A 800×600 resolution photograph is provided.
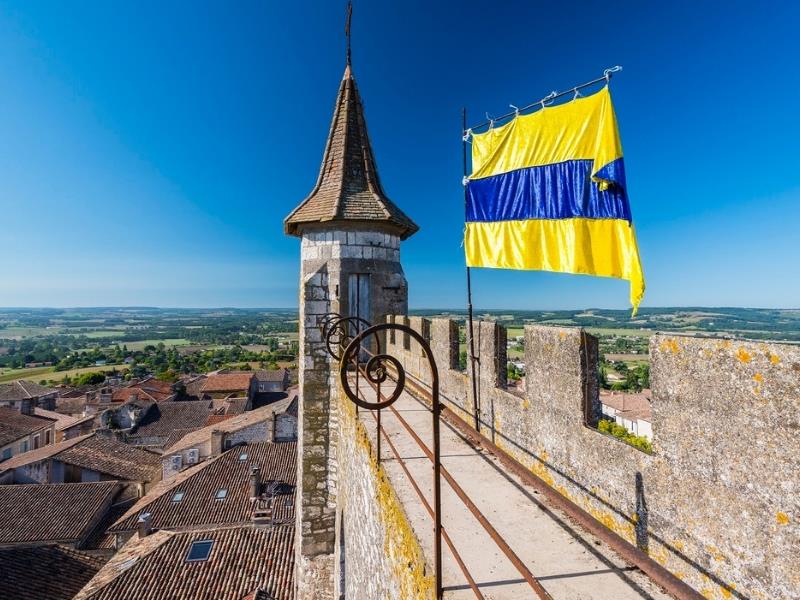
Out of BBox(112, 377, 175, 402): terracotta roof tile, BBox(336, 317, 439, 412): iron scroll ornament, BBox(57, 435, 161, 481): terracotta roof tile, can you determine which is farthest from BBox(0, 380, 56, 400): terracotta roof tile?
BBox(336, 317, 439, 412): iron scroll ornament

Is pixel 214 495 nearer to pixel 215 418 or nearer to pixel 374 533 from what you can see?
pixel 374 533

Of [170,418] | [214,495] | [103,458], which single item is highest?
[214,495]

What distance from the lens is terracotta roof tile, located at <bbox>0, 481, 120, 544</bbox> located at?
2048 cm

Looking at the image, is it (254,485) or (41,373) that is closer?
(254,485)

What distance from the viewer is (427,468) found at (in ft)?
12.9

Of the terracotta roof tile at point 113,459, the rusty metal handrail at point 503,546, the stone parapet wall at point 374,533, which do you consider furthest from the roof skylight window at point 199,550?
the terracotta roof tile at point 113,459

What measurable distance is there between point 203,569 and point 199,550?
1.22 m

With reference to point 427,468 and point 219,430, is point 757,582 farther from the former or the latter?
point 219,430

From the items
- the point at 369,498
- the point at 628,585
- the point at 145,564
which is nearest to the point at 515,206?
the point at 369,498

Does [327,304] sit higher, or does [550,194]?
[550,194]

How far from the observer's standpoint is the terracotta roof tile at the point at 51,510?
20484mm

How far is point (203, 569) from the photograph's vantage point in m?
14.2

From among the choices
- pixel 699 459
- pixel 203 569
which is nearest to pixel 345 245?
pixel 699 459

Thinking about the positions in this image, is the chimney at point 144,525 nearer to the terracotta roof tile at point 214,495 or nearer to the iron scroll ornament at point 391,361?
the terracotta roof tile at point 214,495
